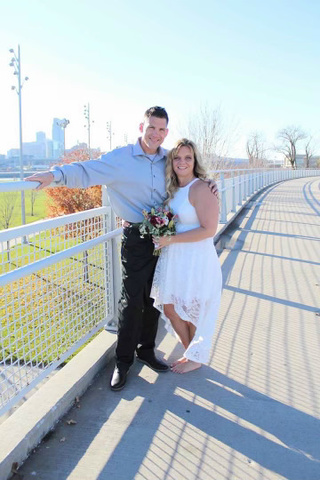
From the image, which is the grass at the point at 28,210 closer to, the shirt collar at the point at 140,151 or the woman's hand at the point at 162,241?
the shirt collar at the point at 140,151

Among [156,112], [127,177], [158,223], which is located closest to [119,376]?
[158,223]

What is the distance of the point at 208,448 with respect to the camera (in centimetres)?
232

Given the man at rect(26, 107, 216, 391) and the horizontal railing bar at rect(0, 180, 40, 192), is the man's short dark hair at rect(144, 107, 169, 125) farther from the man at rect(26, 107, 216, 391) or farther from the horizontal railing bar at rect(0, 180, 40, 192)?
the horizontal railing bar at rect(0, 180, 40, 192)

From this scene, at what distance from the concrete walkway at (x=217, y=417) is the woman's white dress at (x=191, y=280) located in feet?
1.22

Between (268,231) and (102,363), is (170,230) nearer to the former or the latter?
(102,363)

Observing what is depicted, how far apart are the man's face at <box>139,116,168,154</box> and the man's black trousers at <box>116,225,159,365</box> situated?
559 millimetres

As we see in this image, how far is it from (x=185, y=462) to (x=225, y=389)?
0.79m

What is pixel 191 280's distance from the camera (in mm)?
2951

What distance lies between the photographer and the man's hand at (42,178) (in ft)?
7.76

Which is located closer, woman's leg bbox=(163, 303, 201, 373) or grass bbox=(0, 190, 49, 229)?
woman's leg bbox=(163, 303, 201, 373)

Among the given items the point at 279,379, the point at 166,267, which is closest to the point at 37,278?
the point at 166,267

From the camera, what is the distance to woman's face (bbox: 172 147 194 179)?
2.85m

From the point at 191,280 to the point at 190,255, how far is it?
17cm

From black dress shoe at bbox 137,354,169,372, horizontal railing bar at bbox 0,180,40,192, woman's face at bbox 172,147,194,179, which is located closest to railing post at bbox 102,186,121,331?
black dress shoe at bbox 137,354,169,372
